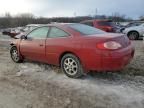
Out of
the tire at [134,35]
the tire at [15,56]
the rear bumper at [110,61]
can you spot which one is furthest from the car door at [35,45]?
the tire at [134,35]

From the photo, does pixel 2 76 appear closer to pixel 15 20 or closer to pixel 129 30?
pixel 129 30

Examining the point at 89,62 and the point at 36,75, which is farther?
the point at 36,75

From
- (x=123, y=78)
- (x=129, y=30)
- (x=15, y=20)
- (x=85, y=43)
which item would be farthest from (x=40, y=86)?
(x=15, y=20)

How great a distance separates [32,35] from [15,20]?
57.9m

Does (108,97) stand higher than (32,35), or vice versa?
(32,35)

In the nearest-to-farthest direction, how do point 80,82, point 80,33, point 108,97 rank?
point 108,97, point 80,82, point 80,33

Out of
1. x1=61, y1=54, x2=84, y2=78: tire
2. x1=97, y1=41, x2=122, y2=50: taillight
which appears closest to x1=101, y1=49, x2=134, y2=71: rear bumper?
x1=97, y1=41, x2=122, y2=50: taillight

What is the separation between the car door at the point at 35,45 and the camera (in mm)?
7617

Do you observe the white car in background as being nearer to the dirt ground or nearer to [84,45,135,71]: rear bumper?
the dirt ground

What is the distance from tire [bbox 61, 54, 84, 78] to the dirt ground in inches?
6.3

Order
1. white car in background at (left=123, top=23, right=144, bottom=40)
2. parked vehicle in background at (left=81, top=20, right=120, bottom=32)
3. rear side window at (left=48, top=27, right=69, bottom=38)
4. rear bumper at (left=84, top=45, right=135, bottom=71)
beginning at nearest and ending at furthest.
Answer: rear bumper at (left=84, top=45, right=135, bottom=71)
rear side window at (left=48, top=27, right=69, bottom=38)
parked vehicle in background at (left=81, top=20, right=120, bottom=32)
white car in background at (left=123, top=23, right=144, bottom=40)

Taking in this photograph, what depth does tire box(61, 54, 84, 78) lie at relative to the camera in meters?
6.61

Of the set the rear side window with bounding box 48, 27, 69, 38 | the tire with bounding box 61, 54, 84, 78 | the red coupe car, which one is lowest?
the tire with bounding box 61, 54, 84, 78

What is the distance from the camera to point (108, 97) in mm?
5305
